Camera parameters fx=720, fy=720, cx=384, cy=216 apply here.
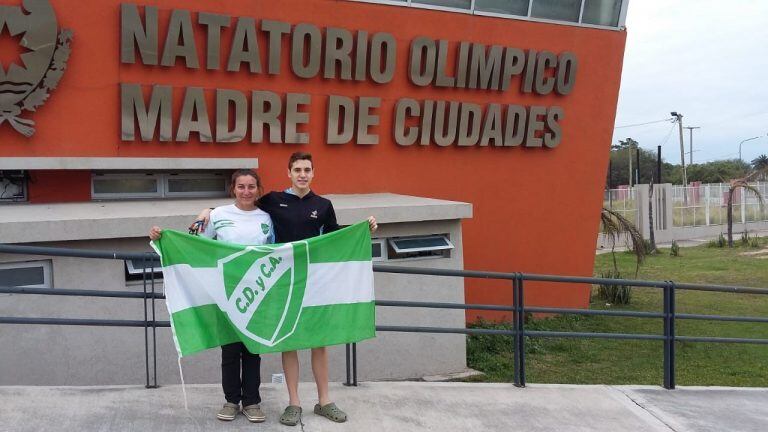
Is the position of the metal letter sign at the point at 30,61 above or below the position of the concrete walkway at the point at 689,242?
above

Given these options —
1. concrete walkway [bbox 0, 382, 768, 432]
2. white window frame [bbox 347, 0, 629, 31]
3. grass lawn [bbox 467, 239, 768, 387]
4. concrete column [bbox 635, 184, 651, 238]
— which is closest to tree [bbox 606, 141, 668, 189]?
concrete column [bbox 635, 184, 651, 238]

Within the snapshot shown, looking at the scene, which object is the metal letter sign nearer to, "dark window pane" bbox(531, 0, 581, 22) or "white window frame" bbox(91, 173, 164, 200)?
"white window frame" bbox(91, 173, 164, 200)

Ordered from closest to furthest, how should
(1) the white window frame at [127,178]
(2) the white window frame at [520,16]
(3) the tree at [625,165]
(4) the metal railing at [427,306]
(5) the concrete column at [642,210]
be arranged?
(4) the metal railing at [427,306] → (1) the white window frame at [127,178] → (2) the white window frame at [520,16] → (5) the concrete column at [642,210] → (3) the tree at [625,165]

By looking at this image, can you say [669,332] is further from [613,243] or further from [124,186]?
[613,243]

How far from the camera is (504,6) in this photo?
12891 millimetres

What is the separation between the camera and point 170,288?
189 inches

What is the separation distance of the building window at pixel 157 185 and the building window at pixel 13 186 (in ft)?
2.87

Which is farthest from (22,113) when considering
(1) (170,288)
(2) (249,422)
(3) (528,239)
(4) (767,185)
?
(4) (767,185)

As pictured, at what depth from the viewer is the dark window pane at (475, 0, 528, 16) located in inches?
499

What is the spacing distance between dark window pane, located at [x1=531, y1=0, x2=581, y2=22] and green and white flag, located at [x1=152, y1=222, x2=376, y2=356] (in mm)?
9348

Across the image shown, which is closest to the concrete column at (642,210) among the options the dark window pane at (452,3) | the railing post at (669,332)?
the dark window pane at (452,3)

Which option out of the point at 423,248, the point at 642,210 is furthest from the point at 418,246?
the point at 642,210

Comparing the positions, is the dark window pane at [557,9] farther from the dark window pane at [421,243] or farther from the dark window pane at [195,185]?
the dark window pane at [195,185]

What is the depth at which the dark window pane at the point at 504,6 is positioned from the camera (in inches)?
499
